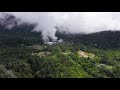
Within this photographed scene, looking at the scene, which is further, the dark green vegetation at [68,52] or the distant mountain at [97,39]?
the distant mountain at [97,39]

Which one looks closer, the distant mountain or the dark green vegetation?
the dark green vegetation

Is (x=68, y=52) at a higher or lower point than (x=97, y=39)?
lower

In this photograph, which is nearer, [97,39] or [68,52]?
[68,52]
